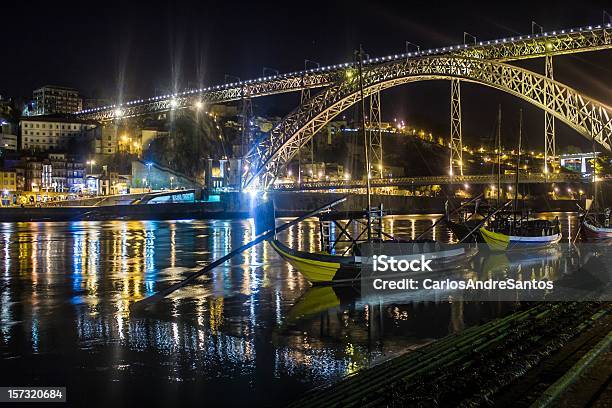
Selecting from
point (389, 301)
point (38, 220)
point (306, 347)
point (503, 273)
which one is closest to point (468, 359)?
point (306, 347)

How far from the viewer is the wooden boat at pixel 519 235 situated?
26328 mm

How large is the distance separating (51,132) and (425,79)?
7712cm

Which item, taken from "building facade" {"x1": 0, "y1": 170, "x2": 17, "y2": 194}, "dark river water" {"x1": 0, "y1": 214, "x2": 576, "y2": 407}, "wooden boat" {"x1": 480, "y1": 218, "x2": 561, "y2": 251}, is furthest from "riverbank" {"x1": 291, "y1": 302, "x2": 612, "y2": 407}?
"building facade" {"x1": 0, "y1": 170, "x2": 17, "y2": 194}

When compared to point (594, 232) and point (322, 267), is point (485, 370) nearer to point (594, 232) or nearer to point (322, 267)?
point (322, 267)

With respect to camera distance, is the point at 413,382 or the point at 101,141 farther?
the point at 101,141

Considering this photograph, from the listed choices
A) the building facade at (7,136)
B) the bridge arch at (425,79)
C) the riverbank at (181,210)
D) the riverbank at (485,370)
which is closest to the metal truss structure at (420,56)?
the bridge arch at (425,79)

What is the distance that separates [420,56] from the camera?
187ft

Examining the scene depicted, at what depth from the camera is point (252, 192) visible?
6931 cm

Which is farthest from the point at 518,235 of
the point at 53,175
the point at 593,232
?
the point at 53,175

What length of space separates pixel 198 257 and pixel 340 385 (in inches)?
721

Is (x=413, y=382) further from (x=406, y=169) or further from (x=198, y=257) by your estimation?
(x=406, y=169)

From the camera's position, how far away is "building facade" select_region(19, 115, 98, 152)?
105m

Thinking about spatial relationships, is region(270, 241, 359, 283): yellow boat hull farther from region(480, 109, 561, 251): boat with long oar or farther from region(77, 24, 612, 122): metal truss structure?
region(77, 24, 612, 122): metal truss structure

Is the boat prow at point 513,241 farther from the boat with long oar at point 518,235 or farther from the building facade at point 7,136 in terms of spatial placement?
the building facade at point 7,136
